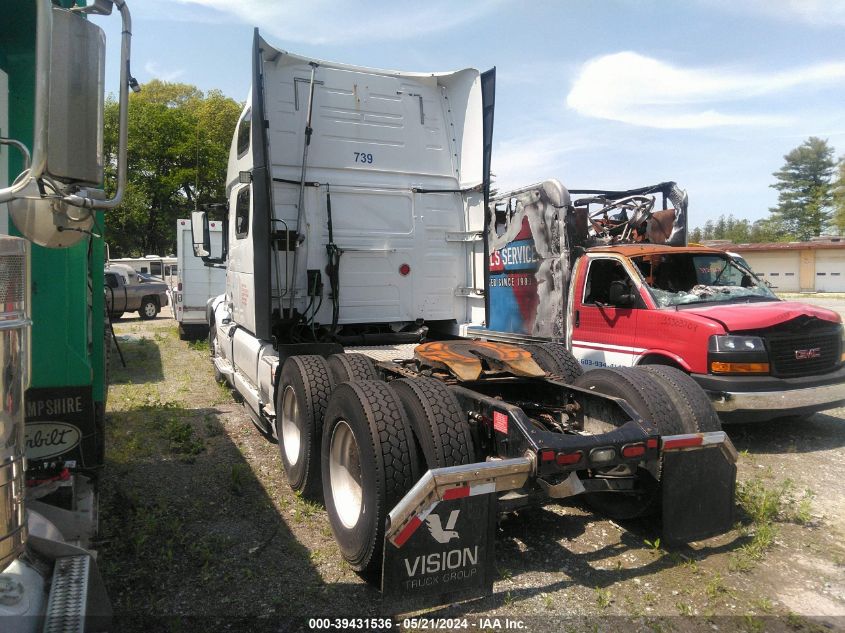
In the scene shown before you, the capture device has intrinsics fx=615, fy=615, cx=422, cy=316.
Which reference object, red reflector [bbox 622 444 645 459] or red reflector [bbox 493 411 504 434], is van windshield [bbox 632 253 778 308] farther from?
red reflector [bbox 493 411 504 434]

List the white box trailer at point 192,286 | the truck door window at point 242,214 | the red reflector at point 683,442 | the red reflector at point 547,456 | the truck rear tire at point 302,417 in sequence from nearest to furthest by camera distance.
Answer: the red reflector at point 547,456
the red reflector at point 683,442
the truck rear tire at point 302,417
the truck door window at point 242,214
the white box trailer at point 192,286

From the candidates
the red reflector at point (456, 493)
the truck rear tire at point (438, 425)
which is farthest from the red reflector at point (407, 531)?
the truck rear tire at point (438, 425)

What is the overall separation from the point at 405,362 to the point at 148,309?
18.8 metres

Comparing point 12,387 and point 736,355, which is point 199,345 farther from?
point 12,387

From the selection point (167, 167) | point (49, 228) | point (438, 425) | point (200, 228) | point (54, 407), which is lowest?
point (438, 425)

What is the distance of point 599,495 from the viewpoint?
4.38 metres

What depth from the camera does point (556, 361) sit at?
5.18 metres

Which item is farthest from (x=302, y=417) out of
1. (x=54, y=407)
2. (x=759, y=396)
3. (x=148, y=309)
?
(x=148, y=309)

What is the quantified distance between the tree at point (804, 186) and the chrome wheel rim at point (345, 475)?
68.8 metres

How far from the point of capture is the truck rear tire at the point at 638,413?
3.83m

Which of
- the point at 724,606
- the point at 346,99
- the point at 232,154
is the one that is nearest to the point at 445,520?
the point at 724,606

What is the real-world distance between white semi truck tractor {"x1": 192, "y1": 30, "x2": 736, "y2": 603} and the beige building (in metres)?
34.7

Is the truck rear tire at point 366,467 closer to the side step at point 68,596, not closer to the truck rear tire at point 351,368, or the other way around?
the truck rear tire at point 351,368

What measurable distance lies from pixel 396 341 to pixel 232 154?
2.94 metres
